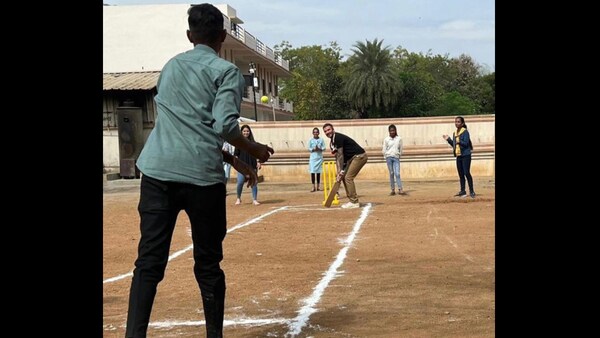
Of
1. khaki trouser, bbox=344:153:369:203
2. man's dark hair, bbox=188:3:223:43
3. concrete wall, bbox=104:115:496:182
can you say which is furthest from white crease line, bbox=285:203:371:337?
concrete wall, bbox=104:115:496:182

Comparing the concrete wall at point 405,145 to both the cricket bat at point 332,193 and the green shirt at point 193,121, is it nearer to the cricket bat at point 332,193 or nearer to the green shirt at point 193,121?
the cricket bat at point 332,193

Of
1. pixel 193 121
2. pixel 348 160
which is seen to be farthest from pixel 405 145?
pixel 193 121

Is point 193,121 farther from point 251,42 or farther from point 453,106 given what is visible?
point 453,106

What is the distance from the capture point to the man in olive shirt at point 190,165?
4613 mm

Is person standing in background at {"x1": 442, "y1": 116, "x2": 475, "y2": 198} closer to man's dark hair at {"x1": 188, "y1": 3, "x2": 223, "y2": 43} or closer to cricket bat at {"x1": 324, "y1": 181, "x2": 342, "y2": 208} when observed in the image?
cricket bat at {"x1": 324, "y1": 181, "x2": 342, "y2": 208}

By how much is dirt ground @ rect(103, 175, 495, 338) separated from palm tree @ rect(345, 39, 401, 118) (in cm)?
4948

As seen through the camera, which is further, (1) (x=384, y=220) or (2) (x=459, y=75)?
(2) (x=459, y=75)

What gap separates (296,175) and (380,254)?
68.9 feet

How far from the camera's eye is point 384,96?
6600 cm

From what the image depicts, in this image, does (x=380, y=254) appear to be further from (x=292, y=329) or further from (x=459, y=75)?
(x=459, y=75)

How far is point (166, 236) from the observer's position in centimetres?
466

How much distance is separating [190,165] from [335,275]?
4.04m
